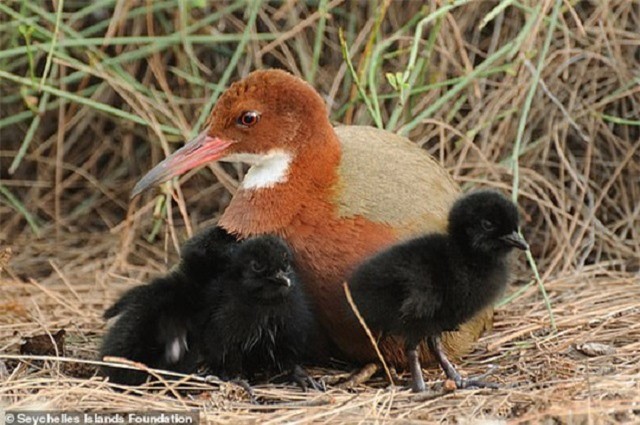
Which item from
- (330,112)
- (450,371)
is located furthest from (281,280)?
(330,112)

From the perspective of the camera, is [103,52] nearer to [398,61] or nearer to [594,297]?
[398,61]

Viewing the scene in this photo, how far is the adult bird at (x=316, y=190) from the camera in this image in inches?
168

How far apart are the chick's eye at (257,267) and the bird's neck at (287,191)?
265mm

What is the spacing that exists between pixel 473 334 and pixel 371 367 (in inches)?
16.2

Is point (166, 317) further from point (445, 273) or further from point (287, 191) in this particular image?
point (445, 273)

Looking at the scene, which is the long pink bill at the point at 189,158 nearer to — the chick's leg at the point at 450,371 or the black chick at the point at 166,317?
the black chick at the point at 166,317

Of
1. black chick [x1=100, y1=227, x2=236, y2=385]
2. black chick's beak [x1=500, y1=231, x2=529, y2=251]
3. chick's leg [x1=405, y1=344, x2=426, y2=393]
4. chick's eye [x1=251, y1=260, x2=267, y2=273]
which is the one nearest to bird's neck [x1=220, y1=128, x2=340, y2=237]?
black chick [x1=100, y1=227, x2=236, y2=385]

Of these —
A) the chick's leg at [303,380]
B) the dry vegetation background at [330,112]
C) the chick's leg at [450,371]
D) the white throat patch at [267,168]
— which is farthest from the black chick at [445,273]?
the dry vegetation background at [330,112]

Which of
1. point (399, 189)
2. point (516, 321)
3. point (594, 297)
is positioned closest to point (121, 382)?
point (399, 189)

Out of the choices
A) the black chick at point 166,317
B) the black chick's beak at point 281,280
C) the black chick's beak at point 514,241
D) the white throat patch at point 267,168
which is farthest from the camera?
the white throat patch at point 267,168

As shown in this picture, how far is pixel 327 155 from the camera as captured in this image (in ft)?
14.6

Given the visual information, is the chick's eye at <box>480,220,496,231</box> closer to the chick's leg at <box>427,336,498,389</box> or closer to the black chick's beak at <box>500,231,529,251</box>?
the black chick's beak at <box>500,231,529,251</box>

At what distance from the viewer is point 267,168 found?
4477mm

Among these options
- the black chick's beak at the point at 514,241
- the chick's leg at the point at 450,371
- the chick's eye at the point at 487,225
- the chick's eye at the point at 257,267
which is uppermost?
the chick's eye at the point at 487,225
